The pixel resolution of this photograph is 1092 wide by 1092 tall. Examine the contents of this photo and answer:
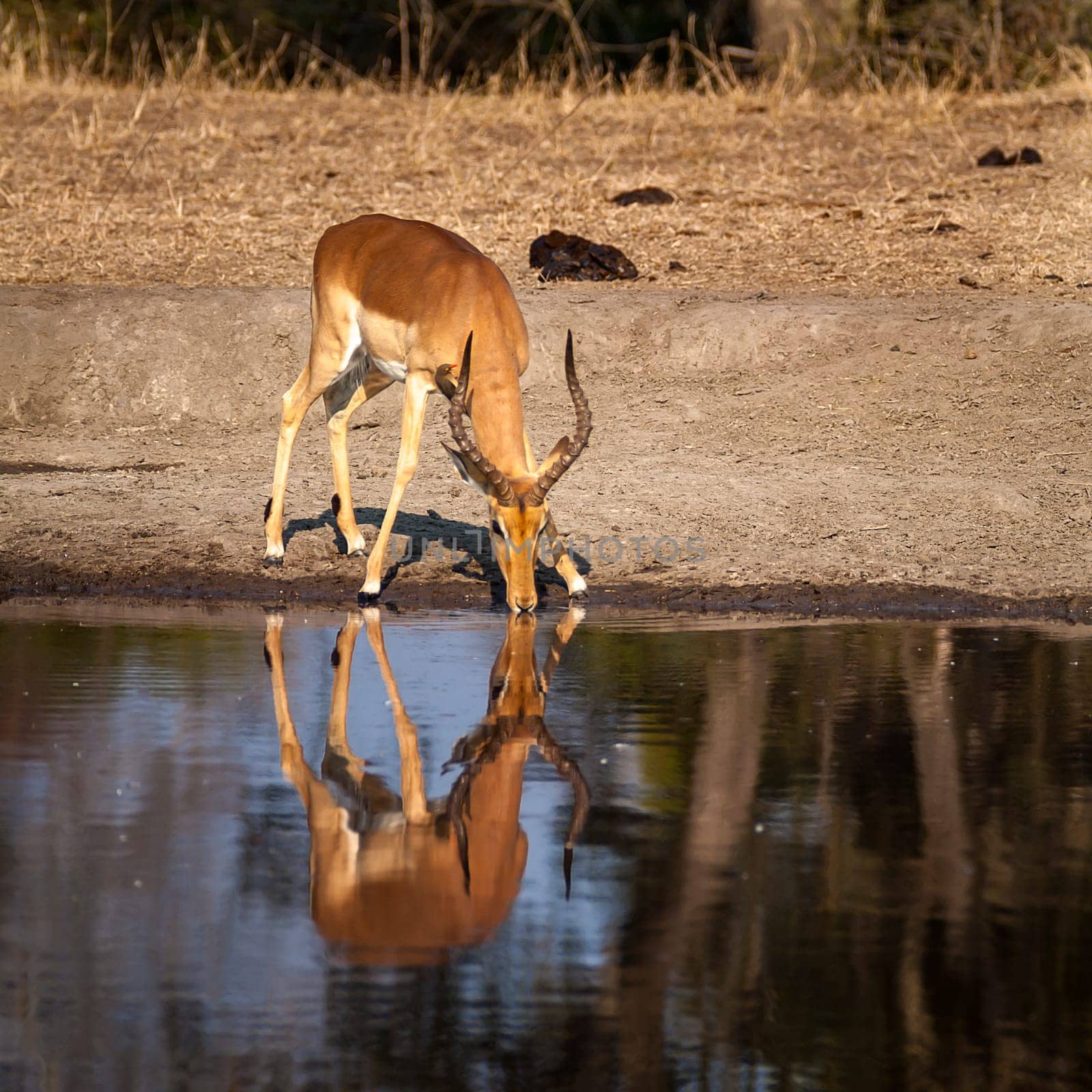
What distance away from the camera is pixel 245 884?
17.4ft

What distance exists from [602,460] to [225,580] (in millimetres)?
3105

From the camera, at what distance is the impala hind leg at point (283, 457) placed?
34.1 ft

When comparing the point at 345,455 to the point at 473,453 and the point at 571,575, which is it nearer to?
the point at 571,575

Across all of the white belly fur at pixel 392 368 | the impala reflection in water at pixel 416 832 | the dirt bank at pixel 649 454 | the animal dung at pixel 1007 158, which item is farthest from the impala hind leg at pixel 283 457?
the animal dung at pixel 1007 158

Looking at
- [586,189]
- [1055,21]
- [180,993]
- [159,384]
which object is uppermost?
[1055,21]

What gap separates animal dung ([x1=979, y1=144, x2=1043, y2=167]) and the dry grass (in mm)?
217

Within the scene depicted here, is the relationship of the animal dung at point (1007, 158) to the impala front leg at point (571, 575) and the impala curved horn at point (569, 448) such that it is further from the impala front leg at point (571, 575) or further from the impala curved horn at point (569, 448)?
the impala curved horn at point (569, 448)

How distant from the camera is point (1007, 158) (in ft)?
61.3

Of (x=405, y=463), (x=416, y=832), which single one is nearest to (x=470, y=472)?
(x=405, y=463)

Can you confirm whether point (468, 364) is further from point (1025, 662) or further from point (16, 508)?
point (16, 508)

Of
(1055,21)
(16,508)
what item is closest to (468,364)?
(16,508)

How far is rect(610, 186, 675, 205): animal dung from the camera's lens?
1761 centimetres

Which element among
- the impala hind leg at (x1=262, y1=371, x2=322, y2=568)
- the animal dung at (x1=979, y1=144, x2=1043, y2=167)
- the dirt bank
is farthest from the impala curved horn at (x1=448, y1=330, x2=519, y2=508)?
the animal dung at (x1=979, y1=144, x2=1043, y2=167)

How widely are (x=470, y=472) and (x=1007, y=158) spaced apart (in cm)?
1147
